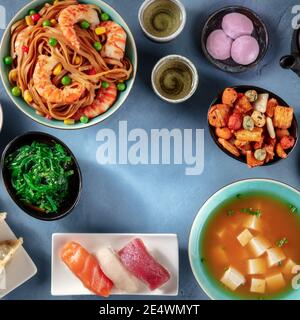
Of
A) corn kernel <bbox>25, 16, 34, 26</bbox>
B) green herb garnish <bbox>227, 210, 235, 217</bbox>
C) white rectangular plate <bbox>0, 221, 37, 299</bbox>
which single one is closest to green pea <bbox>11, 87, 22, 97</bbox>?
corn kernel <bbox>25, 16, 34, 26</bbox>

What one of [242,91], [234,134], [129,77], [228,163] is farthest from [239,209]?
[129,77]

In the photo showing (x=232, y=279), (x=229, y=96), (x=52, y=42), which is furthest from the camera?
(x=232, y=279)

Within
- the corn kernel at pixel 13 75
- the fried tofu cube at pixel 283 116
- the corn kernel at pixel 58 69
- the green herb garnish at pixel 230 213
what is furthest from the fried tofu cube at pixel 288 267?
the corn kernel at pixel 13 75

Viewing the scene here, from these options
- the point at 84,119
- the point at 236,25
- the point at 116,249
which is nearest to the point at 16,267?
the point at 116,249

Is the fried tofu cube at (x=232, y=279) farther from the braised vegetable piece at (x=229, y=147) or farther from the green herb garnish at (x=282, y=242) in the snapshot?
the braised vegetable piece at (x=229, y=147)

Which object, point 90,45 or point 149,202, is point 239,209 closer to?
point 149,202

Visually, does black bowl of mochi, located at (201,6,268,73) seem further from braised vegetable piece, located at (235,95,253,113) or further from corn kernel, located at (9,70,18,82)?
corn kernel, located at (9,70,18,82)

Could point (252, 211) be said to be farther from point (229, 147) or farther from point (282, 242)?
point (229, 147)
